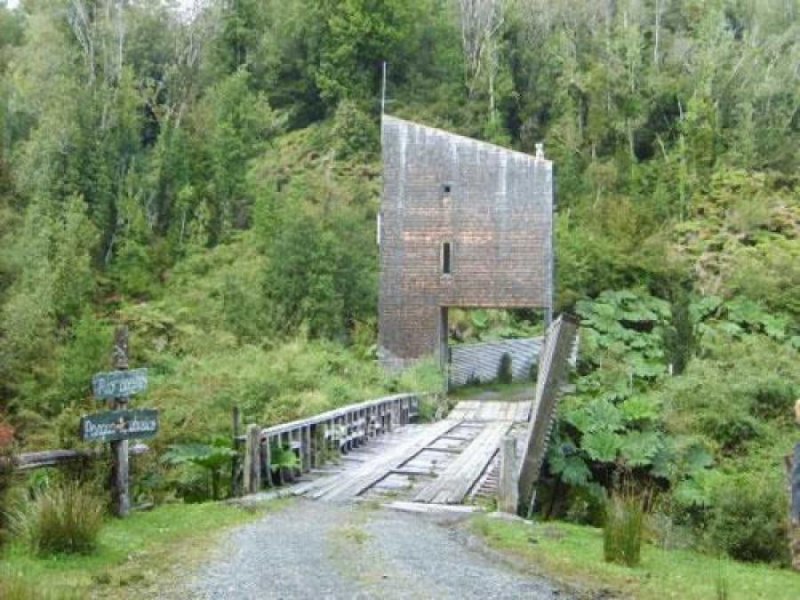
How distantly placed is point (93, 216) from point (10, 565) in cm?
2409

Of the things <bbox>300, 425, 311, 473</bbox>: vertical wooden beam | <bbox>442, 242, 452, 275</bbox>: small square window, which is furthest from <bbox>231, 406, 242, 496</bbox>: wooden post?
Result: <bbox>442, 242, 452, 275</bbox>: small square window

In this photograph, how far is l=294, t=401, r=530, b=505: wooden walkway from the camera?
405 inches

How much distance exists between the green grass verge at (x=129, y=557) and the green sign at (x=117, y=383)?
3.86 feet

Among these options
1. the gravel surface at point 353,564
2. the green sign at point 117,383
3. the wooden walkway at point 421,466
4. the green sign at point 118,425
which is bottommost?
the wooden walkway at point 421,466

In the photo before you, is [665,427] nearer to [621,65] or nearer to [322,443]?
[322,443]

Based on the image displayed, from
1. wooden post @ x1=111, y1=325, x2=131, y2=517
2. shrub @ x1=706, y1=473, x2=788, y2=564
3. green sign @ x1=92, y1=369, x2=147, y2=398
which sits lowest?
shrub @ x1=706, y1=473, x2=788, y2=564

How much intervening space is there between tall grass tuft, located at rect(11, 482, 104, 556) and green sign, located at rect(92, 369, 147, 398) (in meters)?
1.47

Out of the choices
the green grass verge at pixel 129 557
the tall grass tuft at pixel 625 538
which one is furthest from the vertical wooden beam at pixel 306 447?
the tall grass tuft at pixel 625 538

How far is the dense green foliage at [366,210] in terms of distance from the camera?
47.8ft

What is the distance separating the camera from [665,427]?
53.8ft

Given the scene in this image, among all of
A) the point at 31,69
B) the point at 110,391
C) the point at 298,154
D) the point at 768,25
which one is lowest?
the point at 110,391

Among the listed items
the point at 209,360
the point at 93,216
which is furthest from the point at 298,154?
the point at 209,360

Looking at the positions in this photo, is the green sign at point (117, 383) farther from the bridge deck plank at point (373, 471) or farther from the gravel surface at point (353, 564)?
the bridge deck plank at point (373, 471)

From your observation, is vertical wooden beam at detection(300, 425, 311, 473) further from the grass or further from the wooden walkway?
the grass
